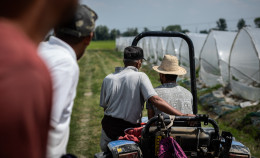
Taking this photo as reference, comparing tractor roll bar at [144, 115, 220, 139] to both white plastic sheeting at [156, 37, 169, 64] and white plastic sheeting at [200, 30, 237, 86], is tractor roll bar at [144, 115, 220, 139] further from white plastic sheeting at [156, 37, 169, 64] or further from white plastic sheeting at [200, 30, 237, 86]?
white plastic sheeting at [156, 37, 169, 64]

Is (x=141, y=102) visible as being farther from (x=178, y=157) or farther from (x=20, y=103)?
(x=20, y=103)

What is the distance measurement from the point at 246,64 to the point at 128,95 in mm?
7854

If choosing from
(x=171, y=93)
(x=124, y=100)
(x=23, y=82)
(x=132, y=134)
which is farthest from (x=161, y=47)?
(x=23, y=82)

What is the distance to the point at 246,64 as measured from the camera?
32.8 feet

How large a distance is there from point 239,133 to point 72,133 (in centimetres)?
373

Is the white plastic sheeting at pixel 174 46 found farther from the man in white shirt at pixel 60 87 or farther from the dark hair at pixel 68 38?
the man in white shirt at pixel 60 87

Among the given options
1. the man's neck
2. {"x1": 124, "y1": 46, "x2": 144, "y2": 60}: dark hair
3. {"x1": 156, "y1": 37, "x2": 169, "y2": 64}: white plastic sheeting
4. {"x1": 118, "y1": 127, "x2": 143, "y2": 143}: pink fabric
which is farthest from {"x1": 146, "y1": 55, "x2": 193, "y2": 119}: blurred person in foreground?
{"x1": 156, "y1": 37, "x2": 169, "y2": 64}: white plastic sheeting

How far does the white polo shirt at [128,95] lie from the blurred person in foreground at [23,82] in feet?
8.23

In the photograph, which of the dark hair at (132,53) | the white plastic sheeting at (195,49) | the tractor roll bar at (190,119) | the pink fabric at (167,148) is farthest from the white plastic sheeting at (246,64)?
the pink fabric at (167,148)

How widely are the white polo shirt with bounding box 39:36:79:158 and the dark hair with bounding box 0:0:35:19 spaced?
0.60 meters

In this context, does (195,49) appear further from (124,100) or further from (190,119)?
(190,119)

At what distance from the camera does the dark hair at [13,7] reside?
0.63 meters

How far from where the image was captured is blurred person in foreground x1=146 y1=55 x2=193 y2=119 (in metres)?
3.41

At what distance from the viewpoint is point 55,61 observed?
1.36 metres
